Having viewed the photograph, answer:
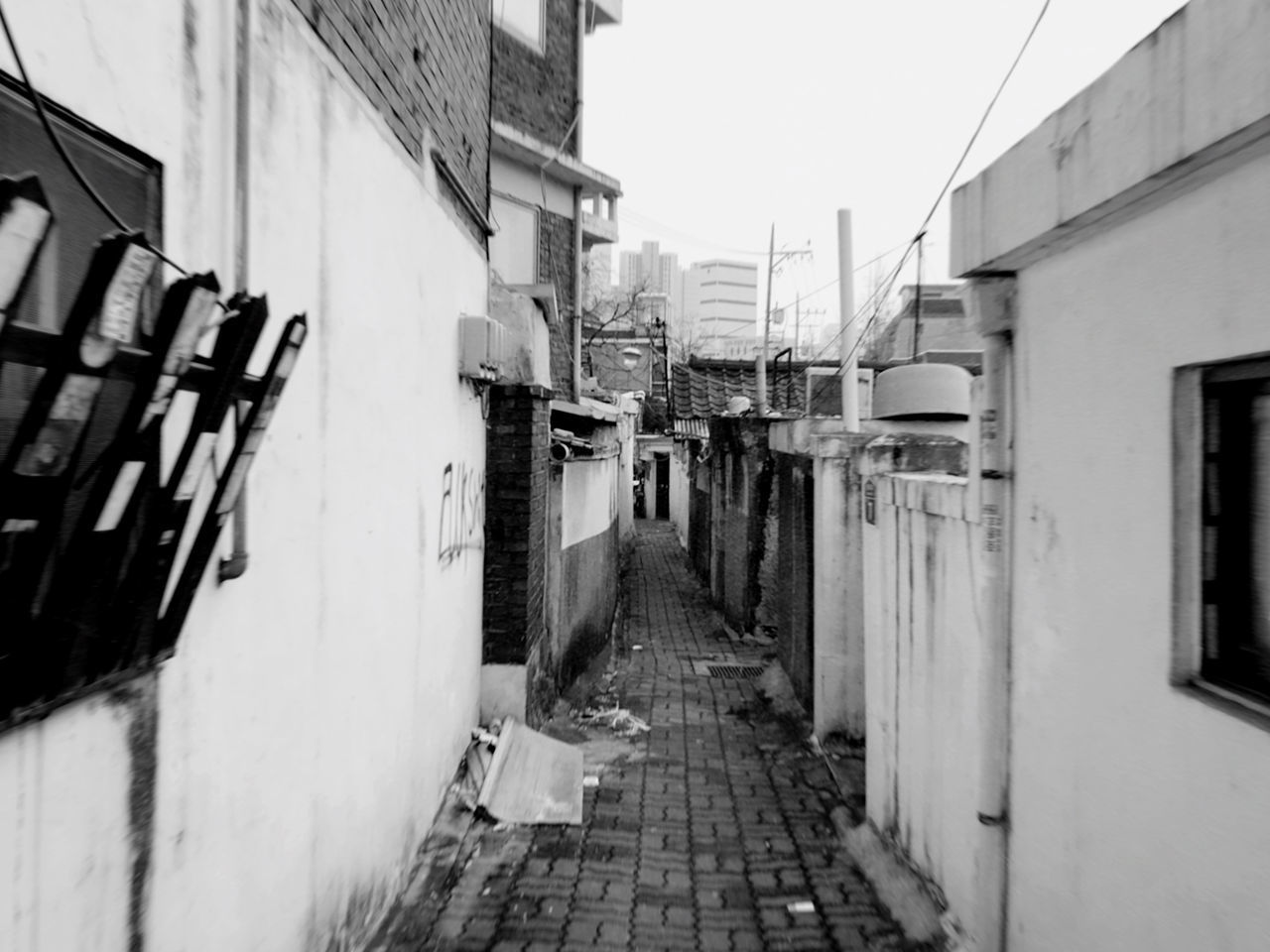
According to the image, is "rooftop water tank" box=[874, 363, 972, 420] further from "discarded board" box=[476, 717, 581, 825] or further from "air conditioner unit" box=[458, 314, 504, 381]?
"discarded board" box=[476, 717, 581, 825]

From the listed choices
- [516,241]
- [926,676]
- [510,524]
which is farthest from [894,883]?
[516,241]

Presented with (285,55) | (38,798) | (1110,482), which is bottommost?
(38,798)

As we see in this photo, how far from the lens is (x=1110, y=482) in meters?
2.49

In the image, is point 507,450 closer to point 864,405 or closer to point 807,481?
point 807,481

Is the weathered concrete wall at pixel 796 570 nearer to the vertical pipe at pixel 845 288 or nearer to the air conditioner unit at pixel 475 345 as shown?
the vertical pipe at pixel 845 288

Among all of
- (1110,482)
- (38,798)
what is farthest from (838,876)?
(38,798)

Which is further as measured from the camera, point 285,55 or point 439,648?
point 439,648

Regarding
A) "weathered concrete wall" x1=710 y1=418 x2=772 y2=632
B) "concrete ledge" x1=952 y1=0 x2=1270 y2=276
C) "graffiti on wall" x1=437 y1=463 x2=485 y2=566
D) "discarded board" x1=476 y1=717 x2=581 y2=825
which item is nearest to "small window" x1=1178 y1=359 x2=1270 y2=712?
"concrete ledge" x1=952 y1=0 x2=1270 y2=276

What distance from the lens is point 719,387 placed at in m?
18.6

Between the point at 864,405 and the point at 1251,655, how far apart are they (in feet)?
33.0

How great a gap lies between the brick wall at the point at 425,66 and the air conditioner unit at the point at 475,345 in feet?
2.41

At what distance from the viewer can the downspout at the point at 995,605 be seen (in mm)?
3162

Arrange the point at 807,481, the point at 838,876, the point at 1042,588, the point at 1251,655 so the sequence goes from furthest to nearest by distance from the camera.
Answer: the point at 807,481, the point at 838,876, the point at 1042,588, the point at 1251,655

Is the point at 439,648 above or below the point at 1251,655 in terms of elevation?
below
